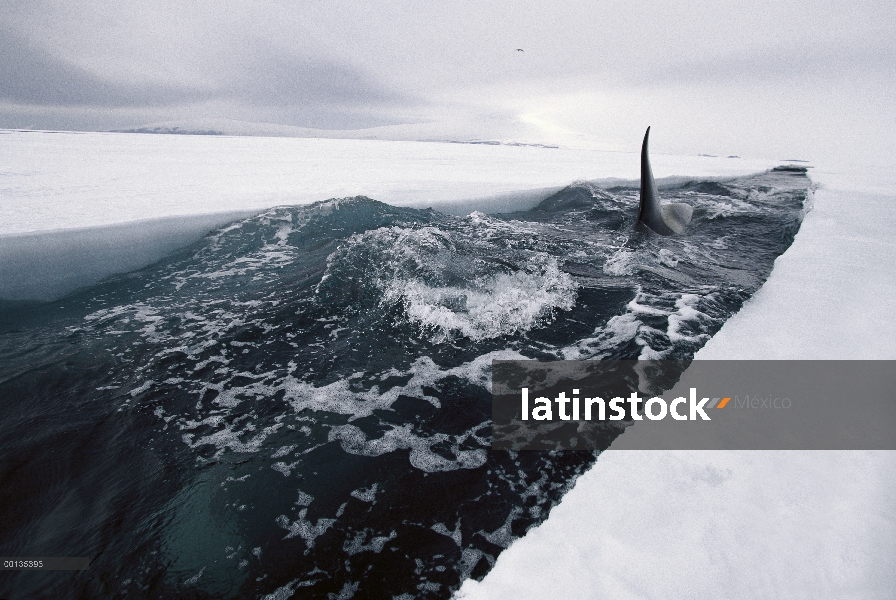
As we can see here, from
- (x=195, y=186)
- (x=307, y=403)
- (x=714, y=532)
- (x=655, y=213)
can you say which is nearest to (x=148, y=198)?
(x=195, y=186)

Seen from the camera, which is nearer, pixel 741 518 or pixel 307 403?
pixel 741 518

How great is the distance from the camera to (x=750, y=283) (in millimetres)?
5246

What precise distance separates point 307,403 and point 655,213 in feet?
26.7

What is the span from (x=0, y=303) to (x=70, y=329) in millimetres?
1586

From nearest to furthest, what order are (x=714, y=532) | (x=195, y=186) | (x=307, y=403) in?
(x=714, y=532), (x=307, y=403), (x=195, y=186)

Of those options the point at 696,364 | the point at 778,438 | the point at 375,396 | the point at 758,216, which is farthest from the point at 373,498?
the point at 758,216

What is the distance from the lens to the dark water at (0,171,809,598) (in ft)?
7.05

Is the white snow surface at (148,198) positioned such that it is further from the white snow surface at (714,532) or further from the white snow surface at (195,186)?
the white snow surface at (714,532)

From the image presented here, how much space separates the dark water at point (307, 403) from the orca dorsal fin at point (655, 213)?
1510 mm

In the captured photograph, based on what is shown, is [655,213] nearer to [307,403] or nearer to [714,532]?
[714,532]

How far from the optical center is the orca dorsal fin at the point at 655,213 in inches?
312

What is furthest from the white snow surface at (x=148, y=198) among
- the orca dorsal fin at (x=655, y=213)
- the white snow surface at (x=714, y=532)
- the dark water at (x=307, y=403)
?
the white snow surface at (x=714, y=532)

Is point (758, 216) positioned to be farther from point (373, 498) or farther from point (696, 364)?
point (373, 498)

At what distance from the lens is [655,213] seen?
8586 mm
